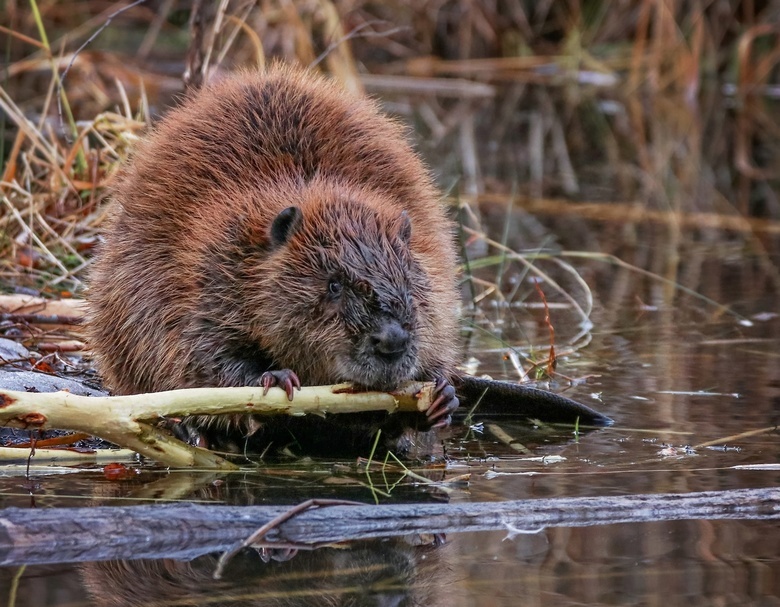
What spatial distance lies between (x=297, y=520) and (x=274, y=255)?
3.28 ft

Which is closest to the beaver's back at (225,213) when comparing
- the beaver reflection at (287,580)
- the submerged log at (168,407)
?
the submerged log at (168,407)

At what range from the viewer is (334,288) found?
10.3 ft

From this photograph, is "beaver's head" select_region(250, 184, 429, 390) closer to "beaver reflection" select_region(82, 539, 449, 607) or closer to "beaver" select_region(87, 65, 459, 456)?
"beaver" select_region(87, 65, 459, 456)

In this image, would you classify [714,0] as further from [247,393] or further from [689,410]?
[247,393]

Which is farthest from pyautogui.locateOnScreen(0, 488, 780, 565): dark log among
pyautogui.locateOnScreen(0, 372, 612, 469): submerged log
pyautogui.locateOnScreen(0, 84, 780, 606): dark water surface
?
pyautogui.locateOnScreen(0, 372, 612, 469): submerged log

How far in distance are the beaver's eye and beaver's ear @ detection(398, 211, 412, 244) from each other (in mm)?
218

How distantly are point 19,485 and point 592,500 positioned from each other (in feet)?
3.87

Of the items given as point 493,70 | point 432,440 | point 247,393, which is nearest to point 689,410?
point 432,440

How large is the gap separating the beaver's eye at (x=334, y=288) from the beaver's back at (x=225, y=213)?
0.30 feet

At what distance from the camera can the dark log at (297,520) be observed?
2287 mm

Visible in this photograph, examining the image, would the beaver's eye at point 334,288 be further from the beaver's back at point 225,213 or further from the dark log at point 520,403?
the dark log at point 520,403

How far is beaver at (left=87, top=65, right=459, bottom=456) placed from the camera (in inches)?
123

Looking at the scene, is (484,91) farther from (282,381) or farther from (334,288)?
(282,381)

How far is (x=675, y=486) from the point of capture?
2.80 meters
